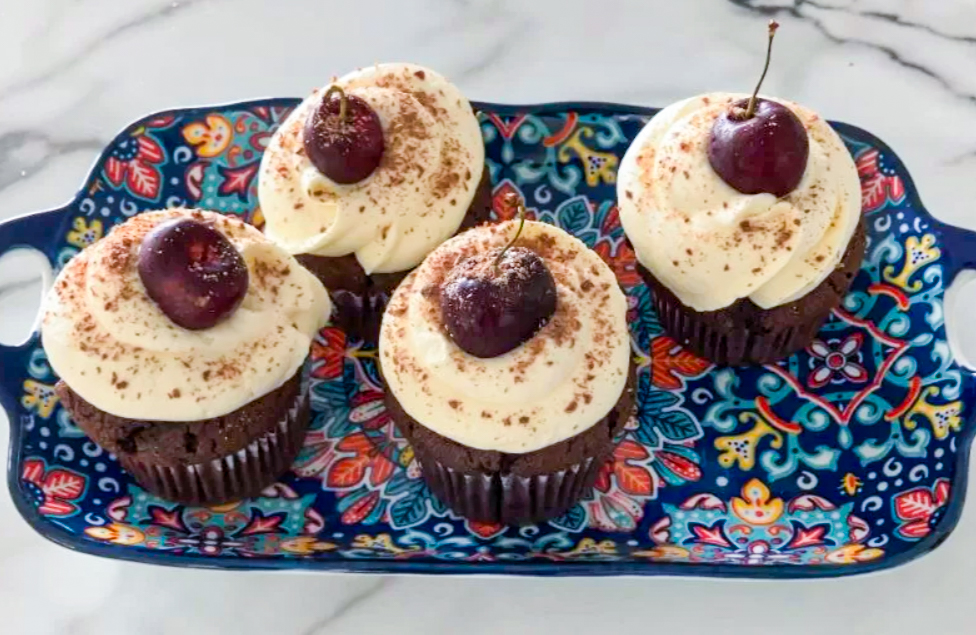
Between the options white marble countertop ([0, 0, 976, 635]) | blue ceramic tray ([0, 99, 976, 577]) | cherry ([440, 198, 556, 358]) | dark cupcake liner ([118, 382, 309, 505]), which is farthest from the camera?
white marble countertop ([0, 0, 976, 635])

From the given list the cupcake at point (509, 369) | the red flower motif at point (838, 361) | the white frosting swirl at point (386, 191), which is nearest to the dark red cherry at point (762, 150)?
the cupcake at point (509, 369)

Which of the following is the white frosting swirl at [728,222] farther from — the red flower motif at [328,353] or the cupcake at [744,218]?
the red flower motif at [328,353]

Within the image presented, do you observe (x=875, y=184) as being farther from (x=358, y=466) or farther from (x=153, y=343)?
(x=153, y=343)

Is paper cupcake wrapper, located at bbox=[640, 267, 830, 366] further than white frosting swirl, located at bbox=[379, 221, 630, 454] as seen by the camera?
Yes

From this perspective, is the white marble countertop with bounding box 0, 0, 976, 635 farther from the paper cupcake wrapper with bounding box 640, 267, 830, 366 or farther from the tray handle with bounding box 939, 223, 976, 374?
the paper cupcake wrapper with bounding box 640, 267, 830, 366

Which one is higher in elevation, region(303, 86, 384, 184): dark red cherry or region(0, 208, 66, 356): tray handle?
region(303, 86, 384, 184): dark red cherry

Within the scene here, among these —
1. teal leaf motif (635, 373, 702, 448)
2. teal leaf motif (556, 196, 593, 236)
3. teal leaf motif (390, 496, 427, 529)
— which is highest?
teal leaf motif (556, 196, 593, 236)

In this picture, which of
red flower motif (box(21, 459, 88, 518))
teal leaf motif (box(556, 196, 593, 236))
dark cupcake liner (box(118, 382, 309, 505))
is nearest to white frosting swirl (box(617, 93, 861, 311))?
teal leaf motif (box(556, 196, 593, 236))
